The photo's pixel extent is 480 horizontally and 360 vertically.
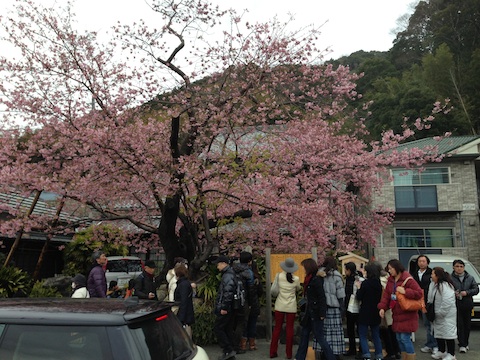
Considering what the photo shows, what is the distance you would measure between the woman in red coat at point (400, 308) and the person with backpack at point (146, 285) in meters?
3.75

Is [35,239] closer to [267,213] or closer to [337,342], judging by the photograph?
[267,213]

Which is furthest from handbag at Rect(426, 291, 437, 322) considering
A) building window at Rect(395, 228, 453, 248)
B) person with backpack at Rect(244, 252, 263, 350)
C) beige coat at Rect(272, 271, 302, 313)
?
building window at Rect(395, 228, 453, 248)

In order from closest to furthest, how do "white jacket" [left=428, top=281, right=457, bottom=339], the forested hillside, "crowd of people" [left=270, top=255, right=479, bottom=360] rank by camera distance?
1. "crowd of people" [left=270, top=255, right=479, bottom=360]
2. "white jacket" [left=428, top=281, right=457, bottom=339]
3. the forested hillside

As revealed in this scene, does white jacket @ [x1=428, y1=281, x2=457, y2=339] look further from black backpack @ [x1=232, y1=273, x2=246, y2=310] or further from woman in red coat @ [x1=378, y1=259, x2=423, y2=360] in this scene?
black backpack @ [x1=232, y1=273, x2=246, y2=310]

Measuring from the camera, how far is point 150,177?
28.7 feet

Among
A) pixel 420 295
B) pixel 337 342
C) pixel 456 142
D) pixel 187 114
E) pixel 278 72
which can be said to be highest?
pixel 456 142

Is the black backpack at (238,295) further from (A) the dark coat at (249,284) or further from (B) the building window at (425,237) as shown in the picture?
(B) the building window at (425,237)

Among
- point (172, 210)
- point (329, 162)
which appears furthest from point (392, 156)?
point (172, 210)

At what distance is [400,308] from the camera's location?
598 cm

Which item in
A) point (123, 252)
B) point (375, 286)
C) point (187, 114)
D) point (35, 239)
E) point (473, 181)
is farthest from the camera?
point (473, 181)

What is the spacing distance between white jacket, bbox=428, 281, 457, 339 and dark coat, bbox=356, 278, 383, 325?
101 cm

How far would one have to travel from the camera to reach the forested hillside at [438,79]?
2959 cm

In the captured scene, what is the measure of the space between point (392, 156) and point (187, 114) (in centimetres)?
562

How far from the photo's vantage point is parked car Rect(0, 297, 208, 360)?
2.50 metres
